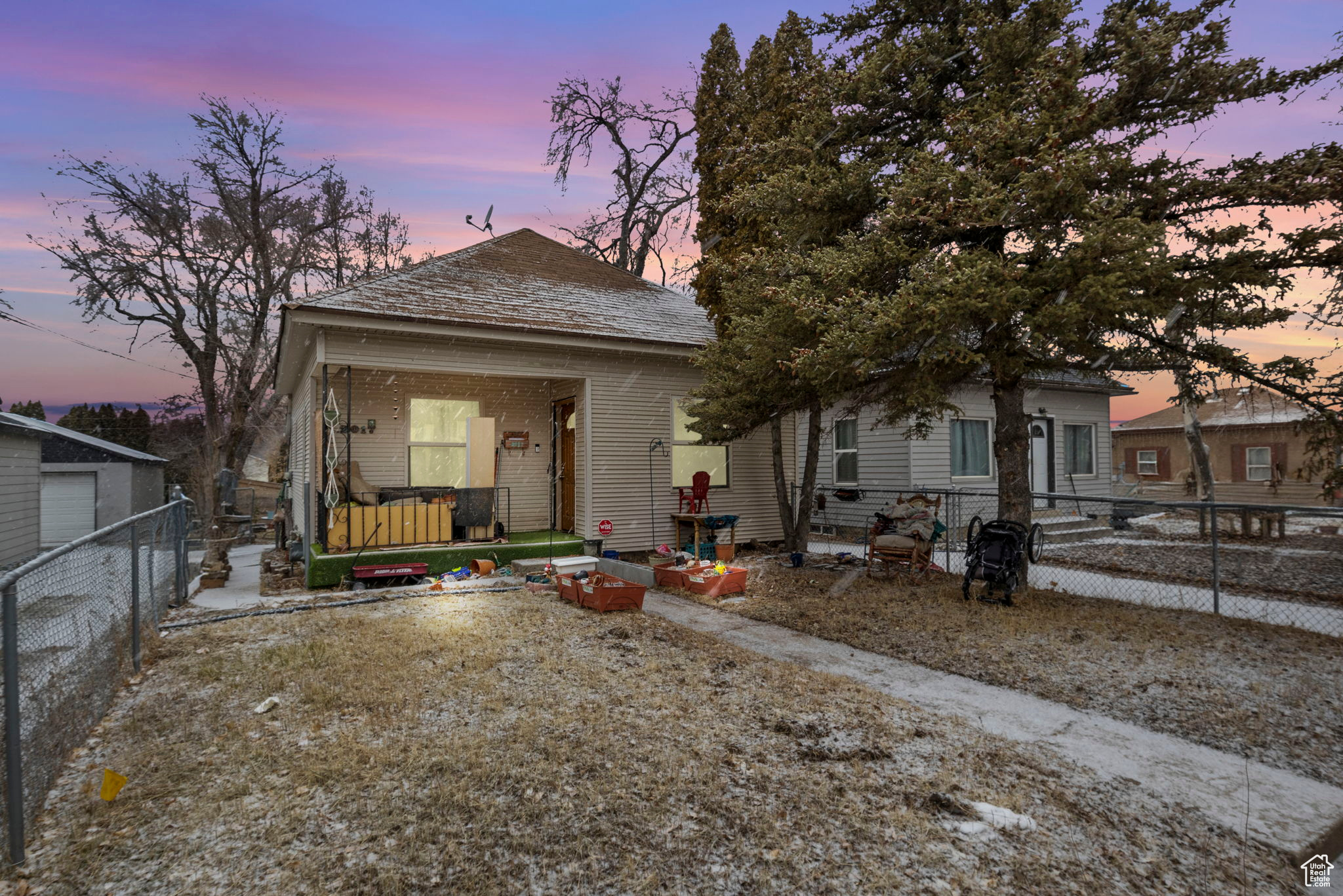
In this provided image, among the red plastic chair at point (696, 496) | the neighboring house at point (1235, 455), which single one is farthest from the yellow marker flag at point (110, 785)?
the neighboring house at point (1235, 455)

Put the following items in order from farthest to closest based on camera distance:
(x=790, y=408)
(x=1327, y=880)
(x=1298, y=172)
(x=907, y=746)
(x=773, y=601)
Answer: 1. (x=790, y=408)
2. (x=773, y=601)
3. (x=1298, y=172)
4. (x=907, y=746)
5. (x=1327, y=880)

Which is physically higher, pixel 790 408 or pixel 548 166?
pixel 548 166

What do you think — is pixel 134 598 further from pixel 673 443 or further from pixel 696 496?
pixel 673 443

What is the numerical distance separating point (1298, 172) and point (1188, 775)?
227 inches

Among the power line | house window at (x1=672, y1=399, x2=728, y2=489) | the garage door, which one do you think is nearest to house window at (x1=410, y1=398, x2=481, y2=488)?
house window at (x1=672, y1=399, x2=728, y2=489)

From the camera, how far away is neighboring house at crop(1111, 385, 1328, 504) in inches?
843

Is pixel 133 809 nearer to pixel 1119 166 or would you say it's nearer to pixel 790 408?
pixel 790 408

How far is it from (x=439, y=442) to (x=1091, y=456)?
1758 centimetres

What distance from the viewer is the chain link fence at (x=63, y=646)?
8.56ft

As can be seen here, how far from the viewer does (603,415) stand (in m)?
10.7

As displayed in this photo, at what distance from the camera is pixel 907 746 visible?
3.66 metres

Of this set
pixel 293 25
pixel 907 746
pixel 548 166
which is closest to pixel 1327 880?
pixel 907 746

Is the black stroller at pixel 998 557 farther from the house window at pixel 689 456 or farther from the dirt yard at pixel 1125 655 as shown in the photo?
the house window at pixel 689 456

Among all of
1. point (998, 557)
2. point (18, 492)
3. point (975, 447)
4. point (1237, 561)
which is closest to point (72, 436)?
point (18, 492)
